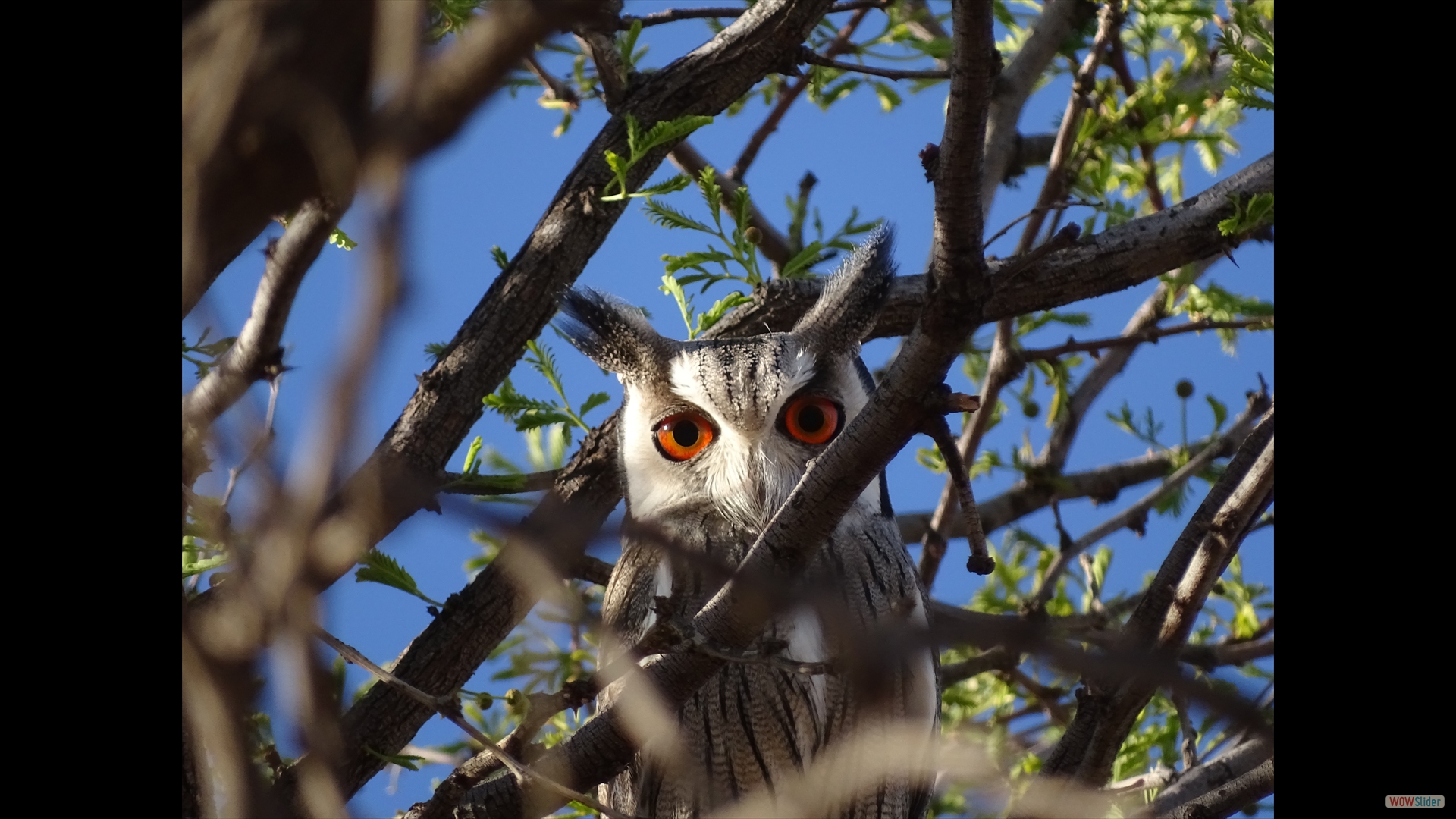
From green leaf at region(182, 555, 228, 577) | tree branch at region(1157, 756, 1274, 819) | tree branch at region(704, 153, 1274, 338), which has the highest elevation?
tree branch at region(704, 153, 1274, 338)

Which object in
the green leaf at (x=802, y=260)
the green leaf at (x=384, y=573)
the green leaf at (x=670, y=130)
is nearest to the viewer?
the green leaf at (x=384, y=573)

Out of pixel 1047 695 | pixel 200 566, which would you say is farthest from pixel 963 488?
pixel 1047 695

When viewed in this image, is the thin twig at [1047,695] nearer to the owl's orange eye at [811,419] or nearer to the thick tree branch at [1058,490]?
the thick tree branch at [1058,490]

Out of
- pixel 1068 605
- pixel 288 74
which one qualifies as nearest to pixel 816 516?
pixel 288 74

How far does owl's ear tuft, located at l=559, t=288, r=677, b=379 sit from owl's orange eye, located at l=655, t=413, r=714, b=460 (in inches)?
5.4

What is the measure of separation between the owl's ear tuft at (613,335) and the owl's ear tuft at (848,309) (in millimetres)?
314

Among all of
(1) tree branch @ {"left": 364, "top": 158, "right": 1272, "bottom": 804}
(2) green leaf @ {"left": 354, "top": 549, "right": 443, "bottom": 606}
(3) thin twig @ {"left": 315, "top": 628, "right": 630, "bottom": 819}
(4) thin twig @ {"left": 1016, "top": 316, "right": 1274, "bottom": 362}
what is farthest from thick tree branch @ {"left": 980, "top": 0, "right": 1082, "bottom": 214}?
(3) thin twig @ {"left": 315, "top": 628, "right": 630, "bottom": 819}

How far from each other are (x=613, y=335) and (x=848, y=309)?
1.77 ft

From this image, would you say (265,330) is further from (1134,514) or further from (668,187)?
(1134,514)

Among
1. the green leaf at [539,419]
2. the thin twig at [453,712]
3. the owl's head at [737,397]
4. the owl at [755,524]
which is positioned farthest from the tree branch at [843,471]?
the green leaf at [539,419]

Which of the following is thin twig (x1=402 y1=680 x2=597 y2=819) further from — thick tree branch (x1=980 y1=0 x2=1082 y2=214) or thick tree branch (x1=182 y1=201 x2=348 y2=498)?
thick tree branch (x1=980 y1=0 x2=1082 y2=214)

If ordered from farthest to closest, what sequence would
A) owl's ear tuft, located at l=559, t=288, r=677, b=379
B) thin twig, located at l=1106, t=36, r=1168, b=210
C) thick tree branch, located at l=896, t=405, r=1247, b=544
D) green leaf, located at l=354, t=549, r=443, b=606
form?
thick tree branch, located at l=896, t=405, r=1247, b=544
thin twig, located at l=1106, t=36, r=1168, b=210
owl's ear tuft, located at l=559, t=288, r=677, b=379
green leaf, located at l=354, t=549, r=443, b=606

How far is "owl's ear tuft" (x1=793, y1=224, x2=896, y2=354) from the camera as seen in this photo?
2691 mm

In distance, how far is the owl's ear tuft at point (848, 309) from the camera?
8.83 ft
